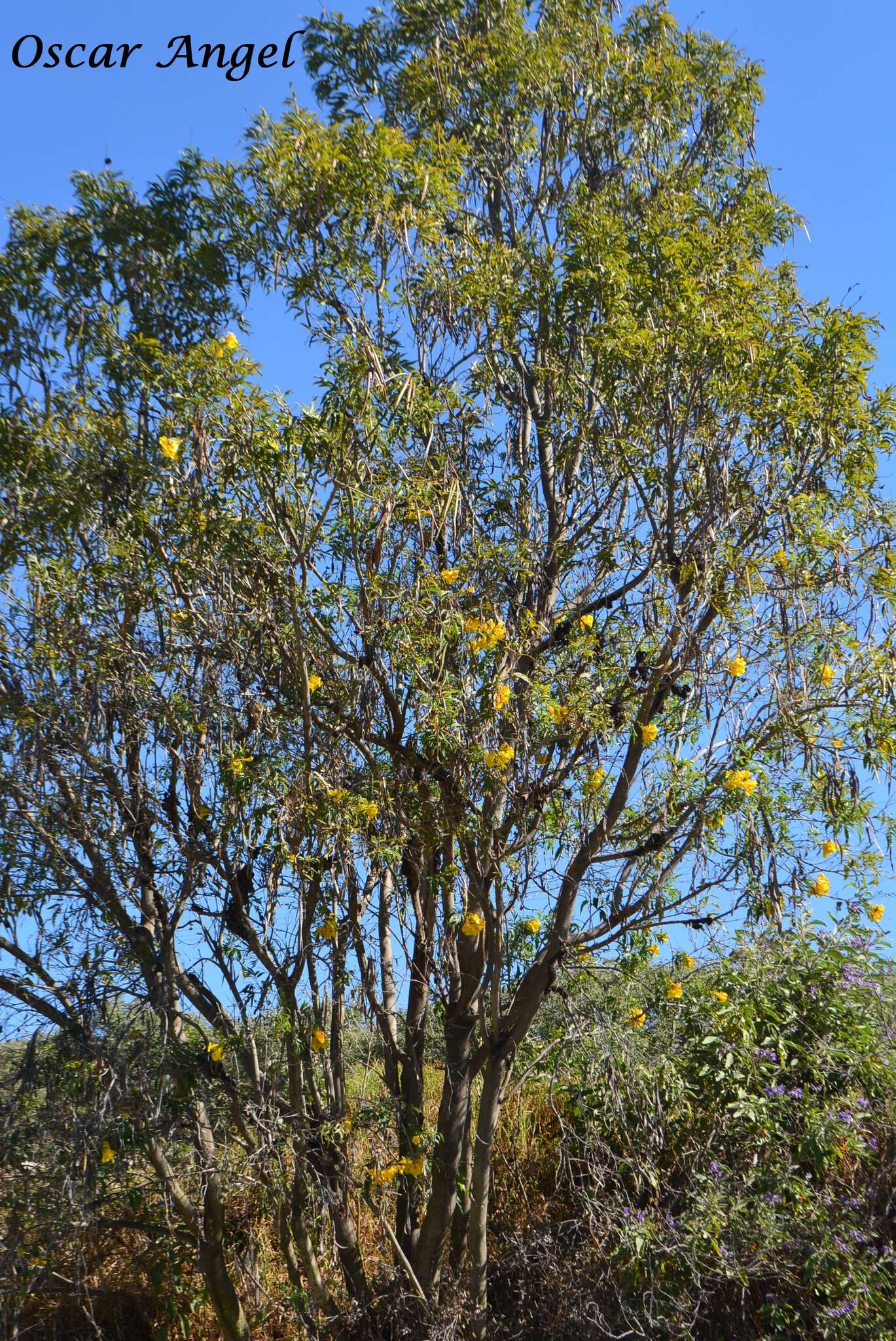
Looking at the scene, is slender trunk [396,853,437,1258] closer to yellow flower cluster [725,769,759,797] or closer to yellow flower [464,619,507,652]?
yellow flower [464,619,507,652]

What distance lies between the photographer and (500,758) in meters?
4.17

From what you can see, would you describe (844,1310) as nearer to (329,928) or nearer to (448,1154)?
(448,1154)

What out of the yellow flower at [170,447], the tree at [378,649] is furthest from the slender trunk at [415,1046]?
the yellow flower at [170,447]

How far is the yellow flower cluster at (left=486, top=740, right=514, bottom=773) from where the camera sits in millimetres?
4172

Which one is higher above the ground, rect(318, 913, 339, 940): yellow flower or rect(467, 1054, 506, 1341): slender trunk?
rect(318, 913, 339, 940): yellow flower

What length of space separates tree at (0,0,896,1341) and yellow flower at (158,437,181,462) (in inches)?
0.8

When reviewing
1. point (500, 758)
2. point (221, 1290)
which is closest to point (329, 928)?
point (500, 758)

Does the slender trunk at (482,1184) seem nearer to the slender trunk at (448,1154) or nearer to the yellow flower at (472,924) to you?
the slender trunk at (448,1154)

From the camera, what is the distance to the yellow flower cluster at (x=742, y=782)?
4.17 metres

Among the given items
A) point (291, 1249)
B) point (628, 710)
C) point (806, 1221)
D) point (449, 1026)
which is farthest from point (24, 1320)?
point (628, 710)

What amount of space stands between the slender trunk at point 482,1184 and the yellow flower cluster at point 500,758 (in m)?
1.43

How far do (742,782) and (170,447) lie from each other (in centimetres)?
240

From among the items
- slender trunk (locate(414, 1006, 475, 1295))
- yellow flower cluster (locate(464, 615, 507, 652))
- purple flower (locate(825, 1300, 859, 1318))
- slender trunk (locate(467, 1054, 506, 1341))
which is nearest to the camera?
yellow flower cluster (locate(464, 615, 507, 652))

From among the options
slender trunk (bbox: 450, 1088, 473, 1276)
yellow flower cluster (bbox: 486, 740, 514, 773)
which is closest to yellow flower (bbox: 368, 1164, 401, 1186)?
slender trunk (bbox: 450, 1088, 473, 1276)
